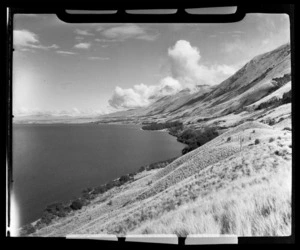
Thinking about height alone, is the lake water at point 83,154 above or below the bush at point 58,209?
above

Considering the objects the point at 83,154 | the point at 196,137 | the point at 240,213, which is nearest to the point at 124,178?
the point at 83,154

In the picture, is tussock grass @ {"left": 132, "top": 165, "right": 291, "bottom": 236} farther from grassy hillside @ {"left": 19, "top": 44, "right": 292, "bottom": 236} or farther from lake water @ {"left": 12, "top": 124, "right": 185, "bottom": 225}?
lake water @ {"left": 12, "top": 124, "right": 185, "bottom": 225}

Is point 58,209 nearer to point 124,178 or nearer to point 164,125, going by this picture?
point 124,178

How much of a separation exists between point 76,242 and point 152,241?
1.68 feet

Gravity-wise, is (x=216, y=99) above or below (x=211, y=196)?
above

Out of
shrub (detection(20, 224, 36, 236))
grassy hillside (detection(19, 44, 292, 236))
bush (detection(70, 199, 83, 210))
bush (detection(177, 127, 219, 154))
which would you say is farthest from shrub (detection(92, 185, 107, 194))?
bush (detection(177, 127, 219, 154))

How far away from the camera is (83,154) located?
114 inches

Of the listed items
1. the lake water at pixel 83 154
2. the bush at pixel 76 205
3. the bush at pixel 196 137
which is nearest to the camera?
the lake water at pixel 83 154

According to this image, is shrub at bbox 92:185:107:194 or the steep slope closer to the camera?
the steep slope

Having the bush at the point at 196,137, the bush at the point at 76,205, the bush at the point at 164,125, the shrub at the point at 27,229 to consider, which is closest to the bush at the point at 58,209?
the bush at the point at 76,205

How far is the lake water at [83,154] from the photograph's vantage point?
262 cm

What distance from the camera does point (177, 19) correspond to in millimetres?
1968

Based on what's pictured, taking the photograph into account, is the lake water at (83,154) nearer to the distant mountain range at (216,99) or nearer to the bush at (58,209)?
the bush at (58,209)

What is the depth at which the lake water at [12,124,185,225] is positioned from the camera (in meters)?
2.62
